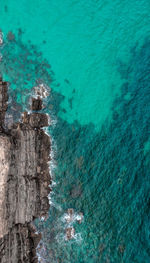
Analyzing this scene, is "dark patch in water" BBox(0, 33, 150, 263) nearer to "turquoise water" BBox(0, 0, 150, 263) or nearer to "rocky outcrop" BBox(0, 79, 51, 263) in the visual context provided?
"turquoise water" BBox(0, 0, 150, 263)

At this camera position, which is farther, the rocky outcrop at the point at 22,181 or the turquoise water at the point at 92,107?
the turquoise water at the point at 92,107

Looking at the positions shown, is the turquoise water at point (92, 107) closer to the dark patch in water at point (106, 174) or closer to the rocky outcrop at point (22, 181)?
the dark patch in water at point (106, 174)

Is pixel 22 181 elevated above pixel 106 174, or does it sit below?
below

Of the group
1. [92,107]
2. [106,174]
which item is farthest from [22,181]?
[92,107]

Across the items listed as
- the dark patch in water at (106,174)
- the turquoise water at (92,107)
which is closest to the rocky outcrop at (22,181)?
the turquoise water at (92,107)

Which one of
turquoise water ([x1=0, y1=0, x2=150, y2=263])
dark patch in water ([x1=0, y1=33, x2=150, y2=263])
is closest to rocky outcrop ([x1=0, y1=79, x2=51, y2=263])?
turquoise water ([x1=0, y1=0, x2=150, y2=263])

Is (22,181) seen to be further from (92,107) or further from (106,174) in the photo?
(92,107)
